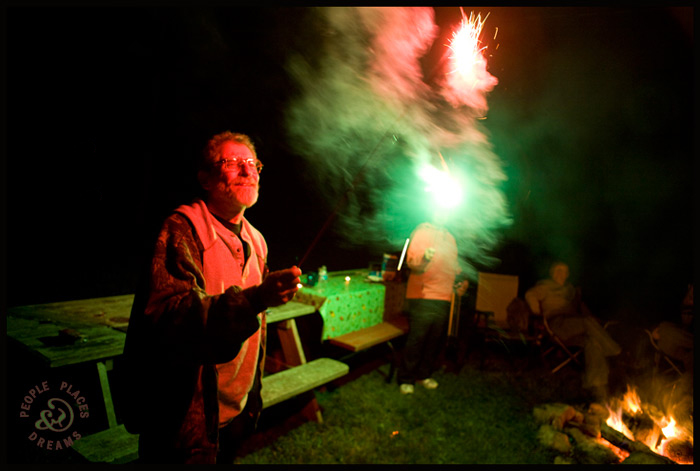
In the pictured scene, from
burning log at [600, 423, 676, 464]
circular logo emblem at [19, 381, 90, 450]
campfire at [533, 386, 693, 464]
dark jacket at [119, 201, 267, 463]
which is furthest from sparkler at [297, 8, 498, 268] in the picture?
burning log at [600, 423, 676, 464]

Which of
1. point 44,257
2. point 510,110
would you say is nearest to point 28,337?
point 44,257

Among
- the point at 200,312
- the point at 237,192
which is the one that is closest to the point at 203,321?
the point at 200,312

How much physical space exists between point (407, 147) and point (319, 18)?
116 inches

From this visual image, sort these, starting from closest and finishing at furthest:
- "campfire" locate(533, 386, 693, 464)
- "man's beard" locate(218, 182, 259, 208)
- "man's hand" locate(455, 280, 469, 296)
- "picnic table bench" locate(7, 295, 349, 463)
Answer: "man's beard" locate(218, 182, 259, 208)
"picnic table bench" locate(7, 295, 349, 463)
"campfire" locate(533, 386, 693, 464)
"man's hand" locate(455, 280, 469, 296)

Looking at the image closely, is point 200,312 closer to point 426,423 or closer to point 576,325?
point 426,423

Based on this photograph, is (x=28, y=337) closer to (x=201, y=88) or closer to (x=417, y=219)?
(x=201, y=88)

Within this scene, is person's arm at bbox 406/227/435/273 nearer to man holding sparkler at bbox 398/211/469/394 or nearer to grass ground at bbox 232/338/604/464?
man holding sparkler at bbox 398/211/469/394

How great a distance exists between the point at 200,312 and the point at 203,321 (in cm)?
4

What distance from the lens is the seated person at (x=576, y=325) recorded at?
18.1ft

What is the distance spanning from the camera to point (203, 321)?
4.93 ft

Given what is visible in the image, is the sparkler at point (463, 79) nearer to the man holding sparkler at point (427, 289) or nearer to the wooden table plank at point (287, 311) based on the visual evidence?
the man holding sparkler at point (427, 289)

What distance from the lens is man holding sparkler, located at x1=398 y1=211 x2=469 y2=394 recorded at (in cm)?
514

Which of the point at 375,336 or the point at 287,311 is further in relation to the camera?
Answer: the point at 375,336

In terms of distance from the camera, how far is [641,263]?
8539 mm
